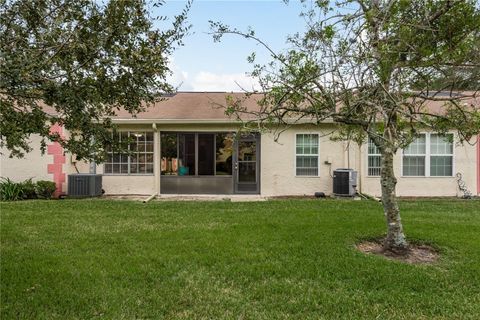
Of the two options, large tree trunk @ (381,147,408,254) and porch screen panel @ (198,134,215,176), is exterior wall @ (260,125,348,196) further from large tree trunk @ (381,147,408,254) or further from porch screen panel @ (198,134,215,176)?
large tree trunk @ (381,147,408,254)

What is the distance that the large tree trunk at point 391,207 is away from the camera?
18.5 ft

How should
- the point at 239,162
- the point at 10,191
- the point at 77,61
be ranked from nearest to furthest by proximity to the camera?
the point at 77,61 < the point at 10,191 < the point at 239,162

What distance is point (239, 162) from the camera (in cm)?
1295

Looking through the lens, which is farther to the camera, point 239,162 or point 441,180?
point 239,162

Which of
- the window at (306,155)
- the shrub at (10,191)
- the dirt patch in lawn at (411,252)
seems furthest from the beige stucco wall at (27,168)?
the dirt patch in lawn at (411,252)

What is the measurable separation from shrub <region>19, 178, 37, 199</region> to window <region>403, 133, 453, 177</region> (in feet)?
41.2

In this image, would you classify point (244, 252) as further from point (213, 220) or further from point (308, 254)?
point (213, 220)

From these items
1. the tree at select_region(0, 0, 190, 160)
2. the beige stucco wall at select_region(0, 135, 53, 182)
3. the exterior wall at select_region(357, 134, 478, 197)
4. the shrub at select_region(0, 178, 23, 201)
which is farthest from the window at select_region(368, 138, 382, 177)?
the shrub at select_region(0, 178, 23, 201)

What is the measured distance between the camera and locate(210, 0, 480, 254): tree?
4.57 meters

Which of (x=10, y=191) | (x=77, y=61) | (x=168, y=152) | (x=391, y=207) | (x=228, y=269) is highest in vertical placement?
(x=77, y=61)

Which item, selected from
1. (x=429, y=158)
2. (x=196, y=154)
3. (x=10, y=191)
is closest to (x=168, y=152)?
(x=196, y=154)

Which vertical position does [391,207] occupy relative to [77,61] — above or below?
below

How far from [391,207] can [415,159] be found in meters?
7.89

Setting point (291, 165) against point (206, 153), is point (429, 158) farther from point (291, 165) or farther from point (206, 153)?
point (206, 153)
